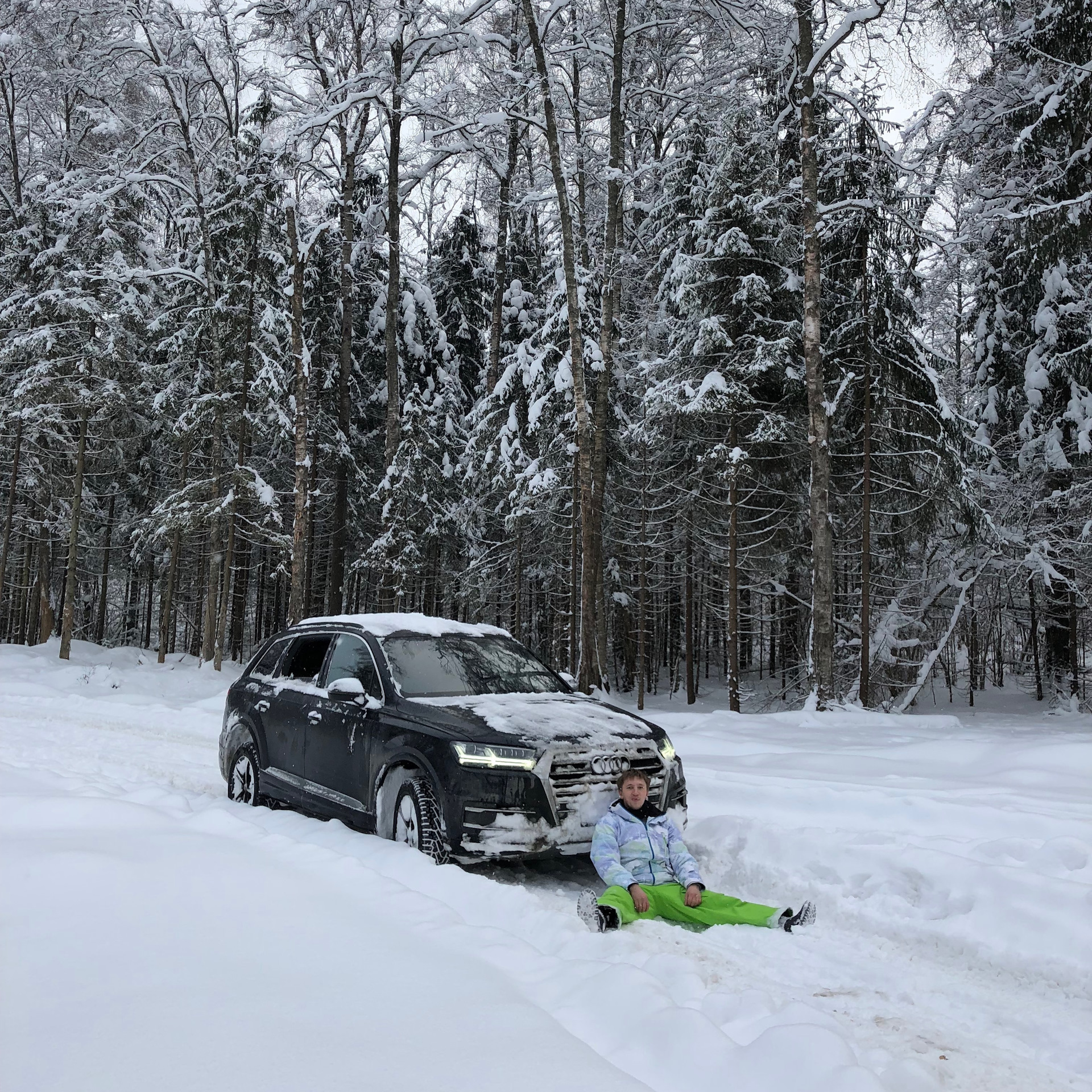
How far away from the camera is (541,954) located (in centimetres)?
410

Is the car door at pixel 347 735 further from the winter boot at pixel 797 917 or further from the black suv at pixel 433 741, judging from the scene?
the winter boot at pixel 797 917

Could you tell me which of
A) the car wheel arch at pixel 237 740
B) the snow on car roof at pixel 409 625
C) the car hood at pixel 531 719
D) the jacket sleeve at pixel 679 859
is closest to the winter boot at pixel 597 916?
the jacket sleeve at pixel 679 859

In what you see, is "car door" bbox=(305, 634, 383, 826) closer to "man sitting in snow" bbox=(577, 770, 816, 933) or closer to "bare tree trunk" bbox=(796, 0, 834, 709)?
"man sitting in snow" bbox=(577, 770, 816, 933)

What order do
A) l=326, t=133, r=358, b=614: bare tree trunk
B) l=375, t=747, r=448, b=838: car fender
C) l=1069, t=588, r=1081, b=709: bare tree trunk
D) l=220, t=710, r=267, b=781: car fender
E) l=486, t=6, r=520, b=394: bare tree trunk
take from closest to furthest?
l=375, t=747, r=448, b=838: car fender < l=220, t=710, r=267, b=781: car fender < l=1069, t=588, r=1081, b=709: bare tree trunk < l=486, t=6, r=520, b=394: bare tree trunk < l=326, t=133, r=358, b=614: bare tree trunk

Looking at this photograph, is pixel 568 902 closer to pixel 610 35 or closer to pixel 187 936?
pixel 187 936

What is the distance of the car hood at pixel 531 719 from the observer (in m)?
5.75

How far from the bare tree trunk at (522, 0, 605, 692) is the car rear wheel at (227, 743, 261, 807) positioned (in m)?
8.10

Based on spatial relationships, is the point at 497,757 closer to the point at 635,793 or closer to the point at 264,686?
the point at 635,793

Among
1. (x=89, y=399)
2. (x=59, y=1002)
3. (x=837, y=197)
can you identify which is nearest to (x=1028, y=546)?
(x=837, y=197)

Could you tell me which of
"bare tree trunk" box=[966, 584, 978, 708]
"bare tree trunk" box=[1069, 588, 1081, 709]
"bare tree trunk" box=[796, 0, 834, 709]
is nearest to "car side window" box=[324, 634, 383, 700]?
"bare tree trunk" box=[796, 0, 834, 709]

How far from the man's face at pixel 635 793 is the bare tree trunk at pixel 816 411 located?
9719mm

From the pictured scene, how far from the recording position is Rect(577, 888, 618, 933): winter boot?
4.81 meters

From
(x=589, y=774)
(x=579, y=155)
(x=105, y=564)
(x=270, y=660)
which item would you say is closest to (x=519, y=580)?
(x=579, y=155)

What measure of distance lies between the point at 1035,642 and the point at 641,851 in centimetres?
2091
